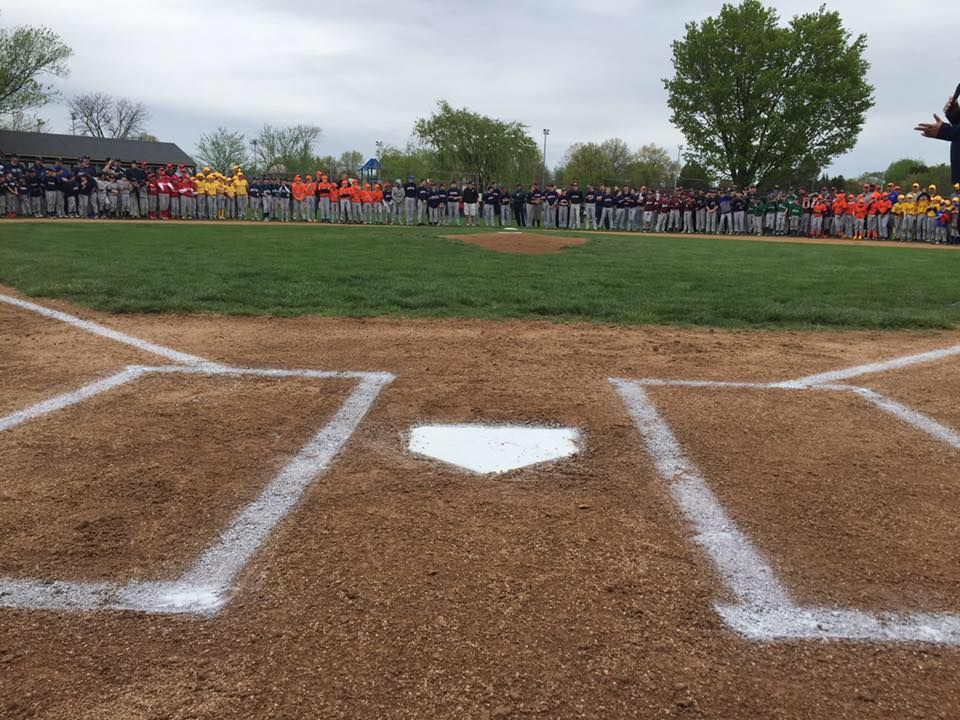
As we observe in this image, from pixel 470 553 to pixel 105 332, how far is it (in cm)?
544

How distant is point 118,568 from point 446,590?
4.25ft

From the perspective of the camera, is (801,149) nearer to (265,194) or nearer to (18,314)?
(265,194)

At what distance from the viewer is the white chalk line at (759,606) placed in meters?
2.24

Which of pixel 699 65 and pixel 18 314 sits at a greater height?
pixel 699 65

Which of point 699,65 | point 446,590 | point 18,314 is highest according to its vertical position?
point 699,65

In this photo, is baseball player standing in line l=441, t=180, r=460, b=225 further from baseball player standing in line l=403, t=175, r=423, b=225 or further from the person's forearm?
the person's forearm

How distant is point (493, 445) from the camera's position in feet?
12.8

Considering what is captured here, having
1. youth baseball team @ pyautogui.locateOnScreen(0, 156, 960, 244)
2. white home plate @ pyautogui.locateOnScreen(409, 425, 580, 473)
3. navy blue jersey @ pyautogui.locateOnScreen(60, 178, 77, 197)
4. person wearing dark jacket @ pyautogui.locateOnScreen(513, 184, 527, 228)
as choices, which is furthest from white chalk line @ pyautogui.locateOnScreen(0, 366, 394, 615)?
person wearing dark jacket @ pyautogui.locateOnScreen(513, 184, 527, 228)

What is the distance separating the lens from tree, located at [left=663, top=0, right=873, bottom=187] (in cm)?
4375

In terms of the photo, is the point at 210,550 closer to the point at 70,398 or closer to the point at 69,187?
the point at 70,398

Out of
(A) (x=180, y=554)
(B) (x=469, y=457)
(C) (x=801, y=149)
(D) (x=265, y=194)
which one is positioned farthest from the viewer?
(C) (x=801, y=149)

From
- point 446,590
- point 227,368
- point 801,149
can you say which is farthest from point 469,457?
point 801,149

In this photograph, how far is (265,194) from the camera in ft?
89.6

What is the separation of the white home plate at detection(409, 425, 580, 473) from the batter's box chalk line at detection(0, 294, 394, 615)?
1.68ft
